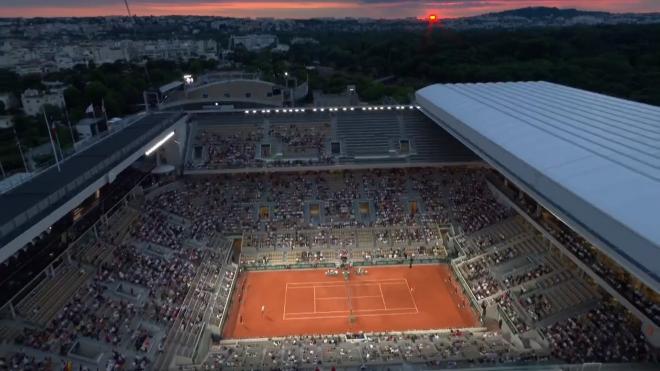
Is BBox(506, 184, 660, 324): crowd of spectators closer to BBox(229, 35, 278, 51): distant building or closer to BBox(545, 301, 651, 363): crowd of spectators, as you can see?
BBox(545, 301, 651, 363): crowd of spectators

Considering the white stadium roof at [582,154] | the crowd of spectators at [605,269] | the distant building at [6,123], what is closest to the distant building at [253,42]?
the distant building at [6,123]

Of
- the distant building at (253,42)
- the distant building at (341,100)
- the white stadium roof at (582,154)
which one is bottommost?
the distant building at (253,42)

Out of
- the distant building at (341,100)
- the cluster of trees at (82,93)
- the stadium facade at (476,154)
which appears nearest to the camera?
the stadium facade at (476,154)

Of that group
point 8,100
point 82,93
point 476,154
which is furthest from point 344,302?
point 8,100

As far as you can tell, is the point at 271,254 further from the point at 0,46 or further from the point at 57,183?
the point at 0,46

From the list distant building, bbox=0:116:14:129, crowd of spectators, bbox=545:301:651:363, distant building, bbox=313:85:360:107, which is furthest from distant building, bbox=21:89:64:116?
crowd of spectators, bbox=545:301:651:363

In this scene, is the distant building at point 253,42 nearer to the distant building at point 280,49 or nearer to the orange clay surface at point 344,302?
the distant building at point 280,49
